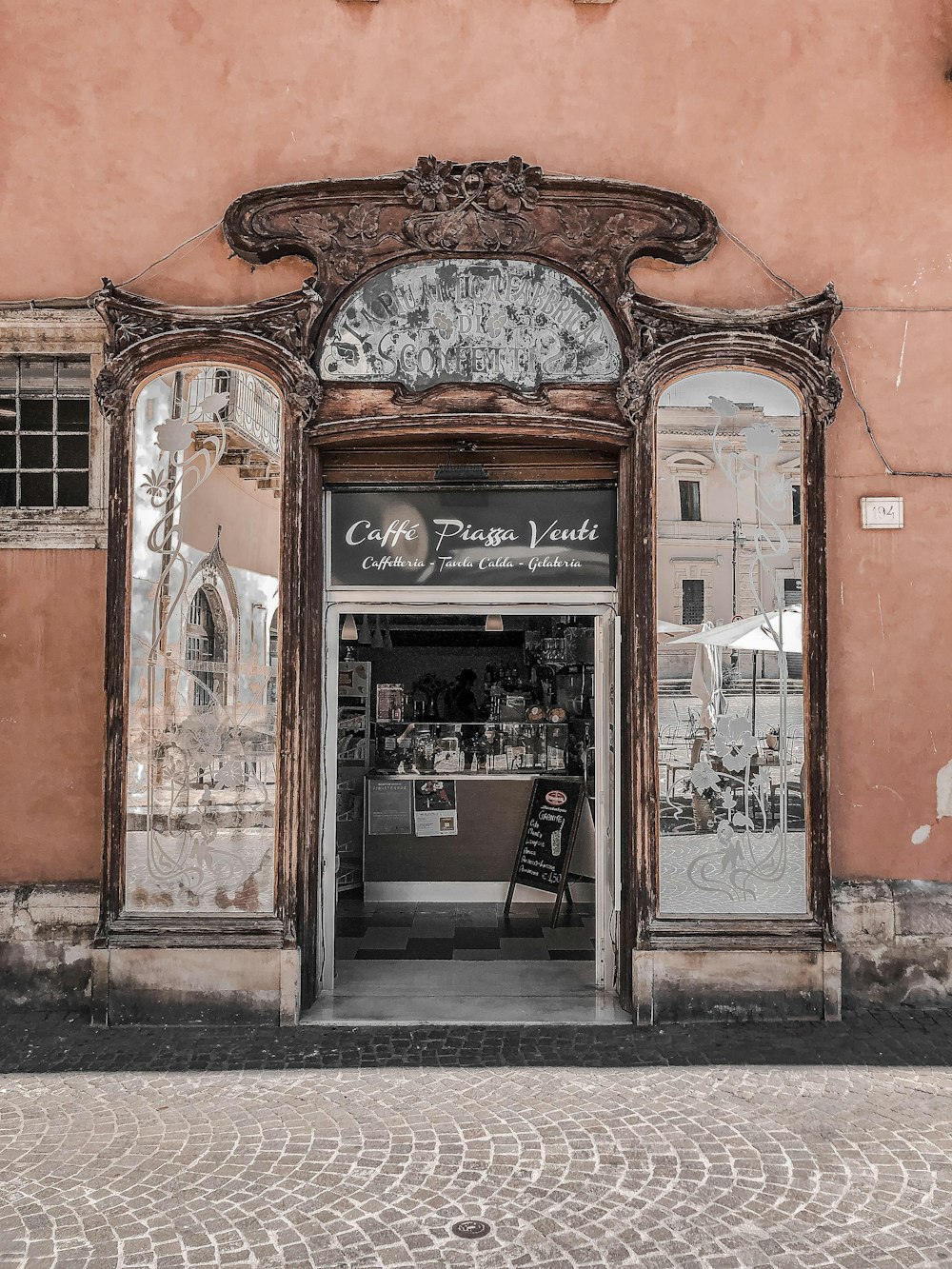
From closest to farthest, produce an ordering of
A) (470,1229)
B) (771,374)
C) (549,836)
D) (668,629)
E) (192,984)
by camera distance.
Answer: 1. (470,1229)
2. (192,984)
3. (668,629)
4. (771,374)
5. (549,836)

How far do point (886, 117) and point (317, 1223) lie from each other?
6.68m

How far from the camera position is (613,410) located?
232 inches

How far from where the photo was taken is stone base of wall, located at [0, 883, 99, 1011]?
593 cm

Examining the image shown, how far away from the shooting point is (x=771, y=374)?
5.89 m

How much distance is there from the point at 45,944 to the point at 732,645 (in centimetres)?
451

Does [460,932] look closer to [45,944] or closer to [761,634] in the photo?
[45,944]

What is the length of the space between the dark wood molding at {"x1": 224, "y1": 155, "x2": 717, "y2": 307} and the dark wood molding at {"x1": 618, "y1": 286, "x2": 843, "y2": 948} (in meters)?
0.41

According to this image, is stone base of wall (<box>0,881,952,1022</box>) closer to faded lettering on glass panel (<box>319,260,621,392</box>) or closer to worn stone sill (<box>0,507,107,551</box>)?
worn stone sill (<box>0,507,107,551</box>)

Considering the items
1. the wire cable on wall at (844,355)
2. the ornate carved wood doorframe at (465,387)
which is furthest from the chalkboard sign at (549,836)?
the wire cable on wall at (844,355)

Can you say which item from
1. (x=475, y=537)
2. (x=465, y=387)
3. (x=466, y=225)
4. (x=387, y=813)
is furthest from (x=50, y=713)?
(x=466, y=225)

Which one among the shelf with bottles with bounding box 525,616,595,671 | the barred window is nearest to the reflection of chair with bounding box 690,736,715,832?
the shelf with bottles with bounding box 525,616,595,671

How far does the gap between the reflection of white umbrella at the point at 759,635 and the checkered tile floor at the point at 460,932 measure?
243 centimetres

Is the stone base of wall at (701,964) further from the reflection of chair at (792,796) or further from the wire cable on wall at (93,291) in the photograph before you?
the wire cable on wall at (93,291)

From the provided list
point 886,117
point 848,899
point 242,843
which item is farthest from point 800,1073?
point 886,117
